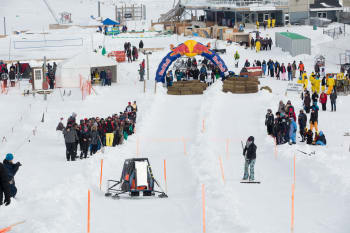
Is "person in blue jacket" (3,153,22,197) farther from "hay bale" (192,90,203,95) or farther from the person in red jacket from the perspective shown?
"hay bale" (192,90,203,95)

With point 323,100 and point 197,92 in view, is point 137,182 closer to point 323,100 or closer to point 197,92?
point 323,100

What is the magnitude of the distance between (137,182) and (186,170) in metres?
3.80

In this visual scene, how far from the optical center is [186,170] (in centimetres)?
2020

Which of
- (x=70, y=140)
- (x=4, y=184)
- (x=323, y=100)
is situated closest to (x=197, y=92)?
(x=323, y=100)

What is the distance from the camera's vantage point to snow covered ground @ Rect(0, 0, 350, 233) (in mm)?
14562

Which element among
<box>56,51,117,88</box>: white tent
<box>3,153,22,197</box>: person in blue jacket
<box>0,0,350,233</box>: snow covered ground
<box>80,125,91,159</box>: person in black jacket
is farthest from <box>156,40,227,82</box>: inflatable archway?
<box>3,153,22,197</box>: person in blue jacket

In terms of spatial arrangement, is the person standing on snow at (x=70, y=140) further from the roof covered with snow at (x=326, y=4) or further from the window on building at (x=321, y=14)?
the window on building at (x=321, y=14)

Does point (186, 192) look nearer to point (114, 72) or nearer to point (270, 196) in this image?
point (270, 196)

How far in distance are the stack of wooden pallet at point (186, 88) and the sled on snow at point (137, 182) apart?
19.2m

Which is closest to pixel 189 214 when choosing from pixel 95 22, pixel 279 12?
pixel 279 12

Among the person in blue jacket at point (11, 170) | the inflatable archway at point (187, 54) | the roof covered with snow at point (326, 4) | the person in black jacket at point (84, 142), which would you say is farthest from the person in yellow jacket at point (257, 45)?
the person in blue jacket at point (11, 170)

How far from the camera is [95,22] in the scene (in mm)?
88812

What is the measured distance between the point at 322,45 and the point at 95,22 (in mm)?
43891

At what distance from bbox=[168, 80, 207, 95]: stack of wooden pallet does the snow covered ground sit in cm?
50
